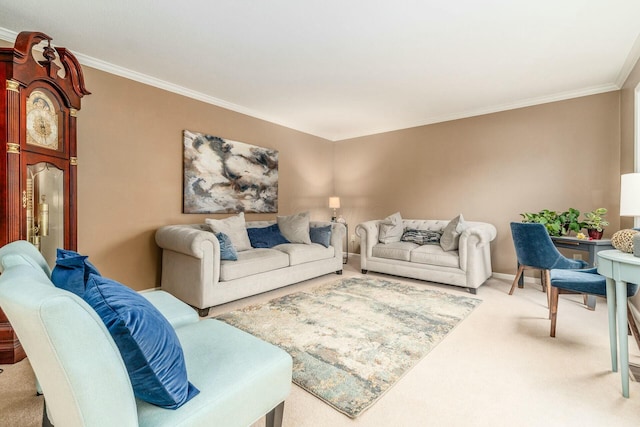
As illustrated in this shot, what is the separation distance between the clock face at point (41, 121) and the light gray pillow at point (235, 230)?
5.06ft

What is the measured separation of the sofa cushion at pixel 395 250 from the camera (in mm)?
4109

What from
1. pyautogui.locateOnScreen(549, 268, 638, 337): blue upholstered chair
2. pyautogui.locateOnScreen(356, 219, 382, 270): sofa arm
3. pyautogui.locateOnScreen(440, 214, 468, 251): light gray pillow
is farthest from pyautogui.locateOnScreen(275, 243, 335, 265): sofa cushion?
pyautogui.locateOnScreen(549, 268, 638, 337): blue upholstered chair

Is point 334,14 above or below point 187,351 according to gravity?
above

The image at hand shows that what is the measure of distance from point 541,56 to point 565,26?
495mm

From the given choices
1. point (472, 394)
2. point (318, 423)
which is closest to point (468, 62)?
point (472, 394)

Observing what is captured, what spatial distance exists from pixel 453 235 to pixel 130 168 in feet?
13.1

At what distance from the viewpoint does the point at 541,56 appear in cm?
293

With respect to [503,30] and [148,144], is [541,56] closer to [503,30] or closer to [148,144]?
[503,30]

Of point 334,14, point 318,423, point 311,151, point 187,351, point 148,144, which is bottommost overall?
point 318,423

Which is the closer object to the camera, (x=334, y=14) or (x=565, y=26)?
(x=334, y=14)

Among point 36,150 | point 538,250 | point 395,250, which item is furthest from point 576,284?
point 36,150

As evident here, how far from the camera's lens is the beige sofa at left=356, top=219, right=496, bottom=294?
3.59 m

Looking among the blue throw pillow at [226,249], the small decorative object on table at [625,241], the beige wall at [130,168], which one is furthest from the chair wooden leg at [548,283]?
the beige wall at [130,168]

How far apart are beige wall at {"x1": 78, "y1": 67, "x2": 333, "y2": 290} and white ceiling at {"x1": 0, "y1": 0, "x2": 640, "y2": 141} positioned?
0.25 m
